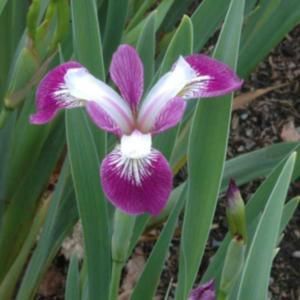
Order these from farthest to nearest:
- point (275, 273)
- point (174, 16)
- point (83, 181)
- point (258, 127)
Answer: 1. point (258, 127)
2. point (275, 273)
3. point (174, 16)
4. point (83, 181)

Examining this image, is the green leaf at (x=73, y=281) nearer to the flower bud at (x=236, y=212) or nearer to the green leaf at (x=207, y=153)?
the green leaf at (x=207, y=153)

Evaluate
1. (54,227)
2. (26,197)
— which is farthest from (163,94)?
(26,197)

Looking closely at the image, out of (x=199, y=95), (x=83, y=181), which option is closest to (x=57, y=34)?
(x=83, y=181)

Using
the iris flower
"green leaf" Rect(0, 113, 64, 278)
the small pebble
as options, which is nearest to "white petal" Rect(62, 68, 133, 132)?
the iris flower

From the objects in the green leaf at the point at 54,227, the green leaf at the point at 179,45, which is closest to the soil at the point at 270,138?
the green leaf at the point at 54,227

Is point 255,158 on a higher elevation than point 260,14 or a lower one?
lower

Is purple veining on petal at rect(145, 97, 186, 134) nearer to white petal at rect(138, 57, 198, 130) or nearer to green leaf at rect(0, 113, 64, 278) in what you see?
white petal at rect(138, 57, 198, 130)

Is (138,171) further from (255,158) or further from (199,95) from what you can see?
(255,158)
